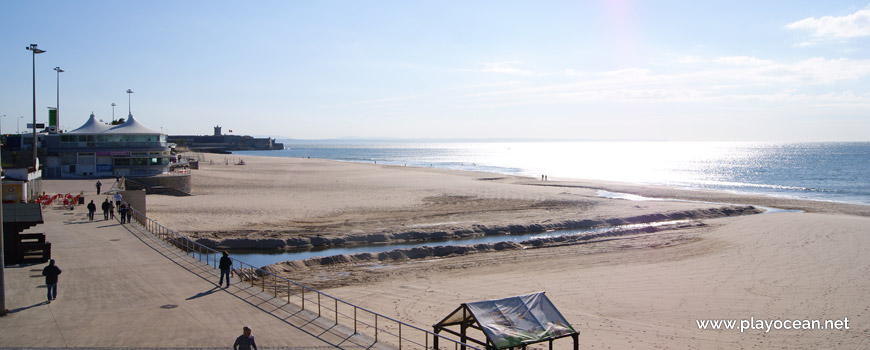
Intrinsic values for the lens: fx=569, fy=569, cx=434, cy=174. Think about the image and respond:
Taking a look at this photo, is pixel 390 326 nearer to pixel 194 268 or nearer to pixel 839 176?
pixel 194 268

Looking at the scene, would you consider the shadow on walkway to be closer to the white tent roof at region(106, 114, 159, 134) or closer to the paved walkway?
the paved walkway

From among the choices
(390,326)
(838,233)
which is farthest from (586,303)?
(838,233)

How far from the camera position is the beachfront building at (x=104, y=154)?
39812 millimetres

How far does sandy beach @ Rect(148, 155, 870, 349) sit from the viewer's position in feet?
48.8

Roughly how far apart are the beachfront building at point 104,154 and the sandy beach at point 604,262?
3.93 m

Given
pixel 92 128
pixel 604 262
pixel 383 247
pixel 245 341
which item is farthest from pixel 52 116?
pixel 245 341

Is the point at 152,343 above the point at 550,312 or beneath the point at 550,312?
beneath

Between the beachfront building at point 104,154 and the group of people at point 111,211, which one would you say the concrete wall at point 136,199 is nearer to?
the group of people at point 111,211

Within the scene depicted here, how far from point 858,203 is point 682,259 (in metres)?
32.0

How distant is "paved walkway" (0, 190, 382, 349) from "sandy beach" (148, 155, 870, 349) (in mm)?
A: 3513

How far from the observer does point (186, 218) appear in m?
29.0

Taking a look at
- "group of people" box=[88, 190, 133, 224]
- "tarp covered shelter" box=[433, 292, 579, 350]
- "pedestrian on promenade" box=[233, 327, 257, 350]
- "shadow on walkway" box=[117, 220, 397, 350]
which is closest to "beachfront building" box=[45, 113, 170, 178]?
"group of people" box=[88, 190, 133, 224]

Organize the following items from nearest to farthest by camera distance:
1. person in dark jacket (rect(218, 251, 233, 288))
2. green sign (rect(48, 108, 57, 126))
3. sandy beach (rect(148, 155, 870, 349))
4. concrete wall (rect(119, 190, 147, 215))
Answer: person in dark jacket (rect(218, 251, 233, 288)) → sandy beach (rect(148, 155, 870, 349)) → concrete wall (rect(119, 190, 147, 215)) → green sign (rect(48, 108, 57, 126))

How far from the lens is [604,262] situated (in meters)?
21.8
